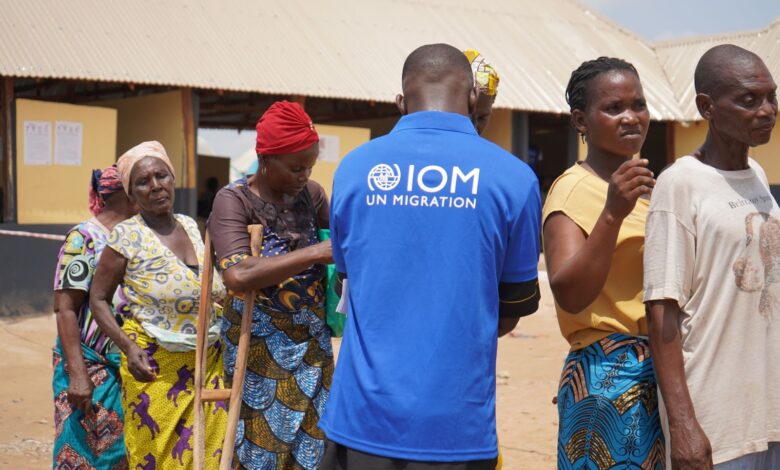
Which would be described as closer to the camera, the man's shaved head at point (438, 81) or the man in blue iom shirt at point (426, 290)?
the man in blue iom shirt at point (426, 290)

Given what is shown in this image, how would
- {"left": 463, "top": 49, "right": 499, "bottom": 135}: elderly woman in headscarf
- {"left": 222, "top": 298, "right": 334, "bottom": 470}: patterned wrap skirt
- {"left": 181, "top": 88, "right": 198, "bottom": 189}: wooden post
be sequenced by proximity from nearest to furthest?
{"left": 463, "top": 49, "right": 499, "bottom": 135}: elderly woman in headscarf, {"left": 222, "top": 298, "right": 334, "bottom": 470}: patterned wrap skirt, {"left": 181, "top": 88, "right": 198, "bottom": 189}: wooden post

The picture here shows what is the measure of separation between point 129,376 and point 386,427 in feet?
6.20

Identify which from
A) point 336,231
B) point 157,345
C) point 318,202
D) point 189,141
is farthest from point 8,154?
point 336,231

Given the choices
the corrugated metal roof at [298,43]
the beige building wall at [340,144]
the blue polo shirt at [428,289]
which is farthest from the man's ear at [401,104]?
the beige building wall at [340,144]

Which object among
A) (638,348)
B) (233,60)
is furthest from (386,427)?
(233,60)

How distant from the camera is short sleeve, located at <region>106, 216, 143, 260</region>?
3.71 metres

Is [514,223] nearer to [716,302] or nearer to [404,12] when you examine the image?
[716,302]

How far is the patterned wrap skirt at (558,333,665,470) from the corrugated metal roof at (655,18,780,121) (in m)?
14.9

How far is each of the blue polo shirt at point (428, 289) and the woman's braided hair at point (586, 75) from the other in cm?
63

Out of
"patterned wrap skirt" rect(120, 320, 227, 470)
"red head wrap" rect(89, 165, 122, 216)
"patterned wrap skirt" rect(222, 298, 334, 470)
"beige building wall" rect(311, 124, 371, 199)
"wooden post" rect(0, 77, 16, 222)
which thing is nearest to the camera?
"patterned wrap skirt" rect(222, 298, 334, 470)

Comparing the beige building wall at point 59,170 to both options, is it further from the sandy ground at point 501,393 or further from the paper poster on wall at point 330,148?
the paper poster on wall at point 330,148

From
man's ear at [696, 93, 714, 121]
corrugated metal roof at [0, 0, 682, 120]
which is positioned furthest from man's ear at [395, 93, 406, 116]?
corrugated metal roof at [0, 0, 682, 120]

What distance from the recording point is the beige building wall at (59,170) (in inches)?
443

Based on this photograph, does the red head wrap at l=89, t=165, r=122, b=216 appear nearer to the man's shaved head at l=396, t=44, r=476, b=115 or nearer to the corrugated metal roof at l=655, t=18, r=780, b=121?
the man's shaved head at l=396, t=44, r=476, b=115
